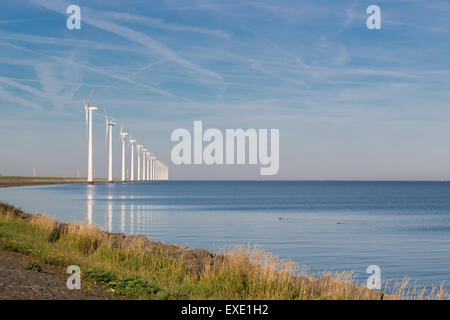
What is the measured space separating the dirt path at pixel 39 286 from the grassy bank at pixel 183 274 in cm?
77

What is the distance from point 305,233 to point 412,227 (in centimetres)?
1844

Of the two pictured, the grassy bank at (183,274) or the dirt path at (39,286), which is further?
the grassy bank at (183,274)

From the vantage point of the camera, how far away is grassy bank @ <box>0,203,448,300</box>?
53.8 feet

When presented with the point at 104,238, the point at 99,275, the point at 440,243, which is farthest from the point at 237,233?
the point at 99,275

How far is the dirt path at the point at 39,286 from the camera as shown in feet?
47.1

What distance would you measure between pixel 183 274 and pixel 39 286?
703 cm

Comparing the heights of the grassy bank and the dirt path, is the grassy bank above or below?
below

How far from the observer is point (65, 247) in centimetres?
2650

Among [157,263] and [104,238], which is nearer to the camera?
[157,263]

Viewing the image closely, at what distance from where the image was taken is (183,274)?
70.1 feet

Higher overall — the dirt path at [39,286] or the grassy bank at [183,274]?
the dirt path at [39,286]

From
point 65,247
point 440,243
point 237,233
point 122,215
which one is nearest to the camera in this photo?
point 65,247

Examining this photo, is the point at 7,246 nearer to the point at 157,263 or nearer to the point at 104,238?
the point at 157,263

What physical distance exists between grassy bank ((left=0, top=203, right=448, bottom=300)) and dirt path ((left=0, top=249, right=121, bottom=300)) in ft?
2.54
